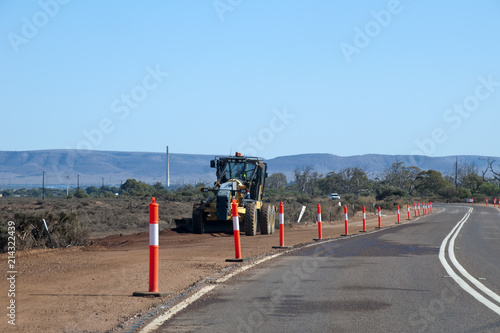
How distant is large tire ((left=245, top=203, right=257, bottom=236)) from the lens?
23.9m

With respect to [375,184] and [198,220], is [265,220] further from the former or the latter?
[375,184]

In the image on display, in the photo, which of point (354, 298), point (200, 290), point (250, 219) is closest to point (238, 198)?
point (250, 219)

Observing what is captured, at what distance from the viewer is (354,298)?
29.7ft

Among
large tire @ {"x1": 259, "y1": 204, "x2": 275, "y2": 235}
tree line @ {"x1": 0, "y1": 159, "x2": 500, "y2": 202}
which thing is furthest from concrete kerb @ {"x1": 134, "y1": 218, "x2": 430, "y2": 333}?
tree line @ {"x1": 0, "y1": 159, "x2": 500, "y2": 202}

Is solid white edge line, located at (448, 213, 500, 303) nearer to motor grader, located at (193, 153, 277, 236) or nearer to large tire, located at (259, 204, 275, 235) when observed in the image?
motor grader, located at (193, 153, 277, 236)

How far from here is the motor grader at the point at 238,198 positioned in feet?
78.4

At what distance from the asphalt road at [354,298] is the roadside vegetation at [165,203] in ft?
24.0

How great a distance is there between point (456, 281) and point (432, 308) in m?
2.78

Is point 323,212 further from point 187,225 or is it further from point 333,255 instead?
point 333,255

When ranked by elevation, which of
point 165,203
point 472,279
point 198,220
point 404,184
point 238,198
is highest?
point 404,184

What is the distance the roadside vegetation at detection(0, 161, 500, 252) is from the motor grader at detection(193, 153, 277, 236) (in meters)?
3.96

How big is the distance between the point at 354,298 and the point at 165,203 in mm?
50339

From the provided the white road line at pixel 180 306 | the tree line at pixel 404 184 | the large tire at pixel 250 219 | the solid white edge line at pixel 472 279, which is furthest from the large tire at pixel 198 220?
the tree line at pixel 404 184

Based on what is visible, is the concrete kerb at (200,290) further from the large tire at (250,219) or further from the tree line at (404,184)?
the tree line at (404,184)
